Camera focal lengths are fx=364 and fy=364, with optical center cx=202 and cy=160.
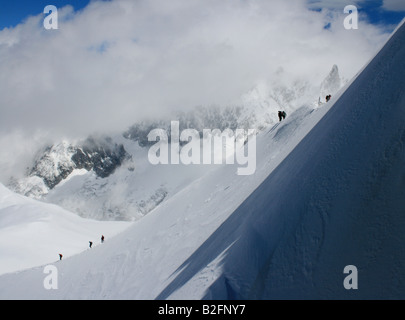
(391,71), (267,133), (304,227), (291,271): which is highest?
(267,133)

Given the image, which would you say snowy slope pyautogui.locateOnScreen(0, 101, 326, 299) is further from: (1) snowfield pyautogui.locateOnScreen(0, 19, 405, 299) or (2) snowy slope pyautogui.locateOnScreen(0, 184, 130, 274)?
(2) snowy slope pyautogui.locateOnScreen(0, 184, 130, 274)

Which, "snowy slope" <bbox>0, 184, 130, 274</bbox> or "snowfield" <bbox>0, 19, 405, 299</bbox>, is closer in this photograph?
"snowfield" <bbox>0, 19, 405, 299</bbox>

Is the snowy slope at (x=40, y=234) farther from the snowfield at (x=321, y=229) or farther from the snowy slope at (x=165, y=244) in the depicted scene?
the snowfield at (x=321, y=229)

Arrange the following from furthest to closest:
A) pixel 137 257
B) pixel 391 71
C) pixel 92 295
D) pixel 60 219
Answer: pixel 60 219 → pixel 137 257 → pixel 92 295 → pixel 391 71

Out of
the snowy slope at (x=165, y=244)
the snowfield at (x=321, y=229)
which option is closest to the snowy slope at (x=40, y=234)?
the snowy slope at (x=165, y=244)

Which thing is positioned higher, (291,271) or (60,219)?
(60,219)

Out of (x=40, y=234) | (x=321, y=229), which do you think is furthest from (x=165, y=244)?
(x=40, y=234)

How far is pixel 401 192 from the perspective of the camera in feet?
25.3

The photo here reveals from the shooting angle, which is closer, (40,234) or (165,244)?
(165,244)

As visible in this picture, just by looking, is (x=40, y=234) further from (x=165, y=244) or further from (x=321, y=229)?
(x=321, y=229)

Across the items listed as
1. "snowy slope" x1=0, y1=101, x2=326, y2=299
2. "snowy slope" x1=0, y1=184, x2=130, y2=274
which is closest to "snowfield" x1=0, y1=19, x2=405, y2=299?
"snowy slope" x1=0, y1=101, x2=326, y2=299

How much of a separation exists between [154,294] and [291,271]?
20.6 feet
